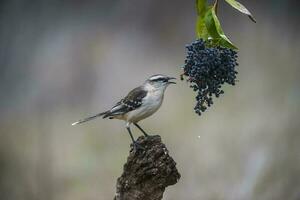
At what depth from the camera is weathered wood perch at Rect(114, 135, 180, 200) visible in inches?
90.2

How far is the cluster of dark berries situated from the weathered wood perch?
14.6 inches

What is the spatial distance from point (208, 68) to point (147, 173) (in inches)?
21.0

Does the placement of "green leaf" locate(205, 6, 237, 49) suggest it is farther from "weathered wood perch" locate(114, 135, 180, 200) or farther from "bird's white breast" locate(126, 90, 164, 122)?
"bird's white breast" locate(126, 90, 164, 122)

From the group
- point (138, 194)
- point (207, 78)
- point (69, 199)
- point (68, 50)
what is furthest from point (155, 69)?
point (207, 78)

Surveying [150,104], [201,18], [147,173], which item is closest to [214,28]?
[201,18]

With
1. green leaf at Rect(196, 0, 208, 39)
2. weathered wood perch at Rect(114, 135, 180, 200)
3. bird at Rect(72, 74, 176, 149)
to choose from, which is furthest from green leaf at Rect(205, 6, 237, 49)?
bird at Rect(72, 74, 176, 149)

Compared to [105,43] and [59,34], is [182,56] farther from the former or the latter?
[59,34]

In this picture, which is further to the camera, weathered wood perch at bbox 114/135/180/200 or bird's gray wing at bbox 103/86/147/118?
bird's gray wing at bbox 103/86/147/118

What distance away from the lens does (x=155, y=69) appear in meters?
4.02

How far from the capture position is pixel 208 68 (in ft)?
6.31

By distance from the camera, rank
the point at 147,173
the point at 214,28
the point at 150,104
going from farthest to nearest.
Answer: the point at 150,104
the point at 147,173
the point at 214,28

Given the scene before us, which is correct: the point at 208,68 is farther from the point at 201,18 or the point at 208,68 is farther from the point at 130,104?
the point at 130,104

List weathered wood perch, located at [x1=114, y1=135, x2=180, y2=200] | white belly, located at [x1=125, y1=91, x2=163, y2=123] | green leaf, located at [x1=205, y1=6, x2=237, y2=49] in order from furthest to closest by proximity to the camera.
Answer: white belly, located at [x1=125, y1=91, x2=163, y2=123], weathered wood perch, located at [x1=114, y1=135, x2=180, y2=200], green leaf, located at [x1=205, y1=6, x2=237, y2=49]

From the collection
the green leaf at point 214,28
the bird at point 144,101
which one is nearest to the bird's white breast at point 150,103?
the bird at point 144,101
